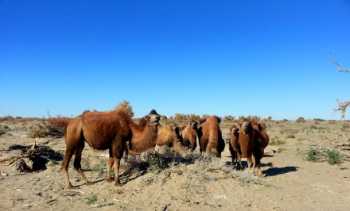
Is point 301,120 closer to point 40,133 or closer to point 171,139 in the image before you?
point 40,133

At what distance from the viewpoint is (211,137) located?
13242 millimetres

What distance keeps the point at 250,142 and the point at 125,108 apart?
12.3 feet

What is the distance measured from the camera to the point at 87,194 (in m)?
9.62

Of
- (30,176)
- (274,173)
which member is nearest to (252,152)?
(274,173)

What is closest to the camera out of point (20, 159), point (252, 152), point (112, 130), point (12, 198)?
point (12, 198)

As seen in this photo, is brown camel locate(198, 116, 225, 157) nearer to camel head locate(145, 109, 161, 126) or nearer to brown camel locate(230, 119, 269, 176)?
brown camel locate(230, 119, 269, 176)

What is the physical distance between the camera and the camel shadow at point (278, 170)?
12873 mm

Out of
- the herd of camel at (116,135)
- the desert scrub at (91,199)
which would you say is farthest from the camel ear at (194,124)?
the desert scrub at (91,199)

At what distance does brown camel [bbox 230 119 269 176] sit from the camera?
38.6ft

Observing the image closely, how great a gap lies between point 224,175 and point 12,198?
17.0ft

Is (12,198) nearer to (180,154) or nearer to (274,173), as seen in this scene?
(180,154)

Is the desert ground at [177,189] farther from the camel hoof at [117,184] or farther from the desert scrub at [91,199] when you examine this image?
the camel hoof at [117,184]

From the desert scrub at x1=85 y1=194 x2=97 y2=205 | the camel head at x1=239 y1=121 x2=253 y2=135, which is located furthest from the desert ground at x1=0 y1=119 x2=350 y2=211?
the camel head at x1=239 y1=121 x2=253 y2=135

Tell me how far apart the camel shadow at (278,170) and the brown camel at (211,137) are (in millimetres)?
1705
